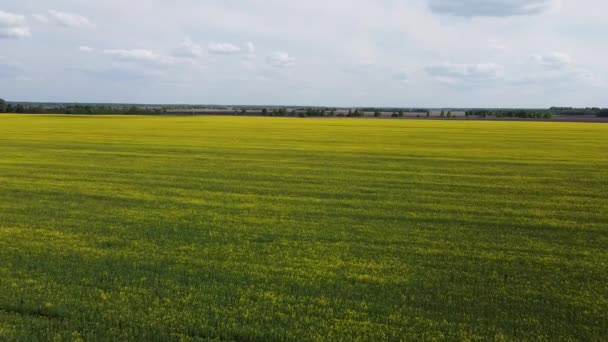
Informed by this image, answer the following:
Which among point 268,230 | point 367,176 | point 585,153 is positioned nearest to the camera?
point 268,230

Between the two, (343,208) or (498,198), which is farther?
(498,198)

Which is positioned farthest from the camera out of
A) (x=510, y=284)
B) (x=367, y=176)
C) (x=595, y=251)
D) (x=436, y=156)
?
(x=436, y=156)

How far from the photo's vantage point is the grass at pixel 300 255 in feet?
23.5

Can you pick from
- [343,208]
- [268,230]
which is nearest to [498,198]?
[343,208]

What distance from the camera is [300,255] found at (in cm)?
1020

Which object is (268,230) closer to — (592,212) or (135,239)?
(135,239)

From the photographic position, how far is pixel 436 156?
29094 millimetres

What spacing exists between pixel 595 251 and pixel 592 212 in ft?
14.2

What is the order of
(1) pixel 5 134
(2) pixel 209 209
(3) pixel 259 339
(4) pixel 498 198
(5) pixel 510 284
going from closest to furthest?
(3) pixel 259 339 < (5) pixel 510 284 < (2) pixel 209 209 < (4) pixel 498 198 < (1) pixel 5 134

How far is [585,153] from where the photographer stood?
31.4 metres

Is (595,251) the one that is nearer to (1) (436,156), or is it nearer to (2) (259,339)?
(2) (259,339)

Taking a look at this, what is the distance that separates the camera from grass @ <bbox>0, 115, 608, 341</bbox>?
7.16 metres

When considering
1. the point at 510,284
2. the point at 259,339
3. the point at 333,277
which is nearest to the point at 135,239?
the point at 333,277

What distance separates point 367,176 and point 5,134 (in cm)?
3183
